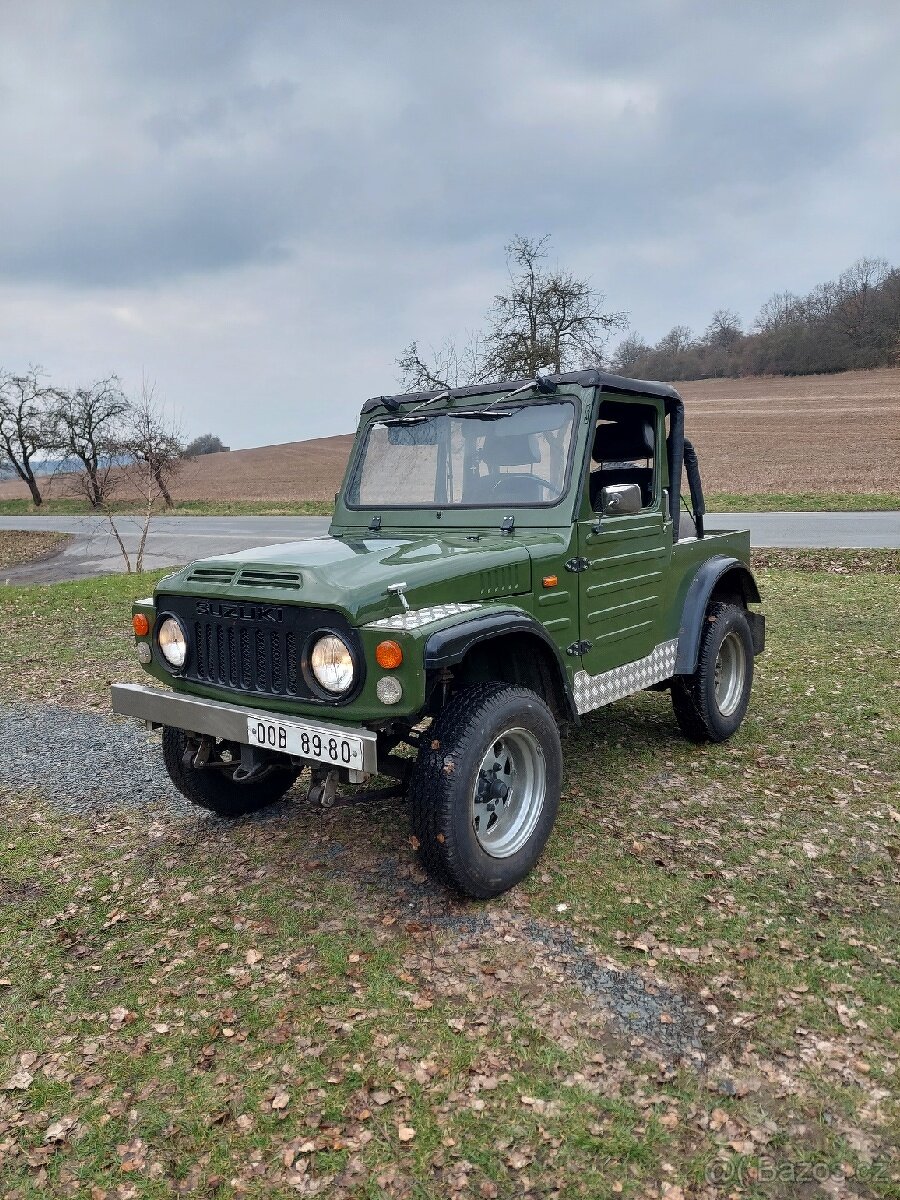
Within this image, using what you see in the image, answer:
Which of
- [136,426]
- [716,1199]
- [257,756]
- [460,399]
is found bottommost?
[716,1199]

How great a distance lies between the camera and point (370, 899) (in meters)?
4.08

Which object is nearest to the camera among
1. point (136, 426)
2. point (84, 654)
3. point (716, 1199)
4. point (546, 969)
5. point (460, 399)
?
point (716, 1199)

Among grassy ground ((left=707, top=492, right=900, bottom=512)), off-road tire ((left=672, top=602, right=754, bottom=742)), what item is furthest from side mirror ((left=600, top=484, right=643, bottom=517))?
grassy ground ((left=707, top=492, right=900, bottom=512))

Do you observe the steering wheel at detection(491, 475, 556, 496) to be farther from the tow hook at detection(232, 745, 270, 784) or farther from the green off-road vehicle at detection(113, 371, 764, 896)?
the tow hook at detection(232, 745, 270, 784)

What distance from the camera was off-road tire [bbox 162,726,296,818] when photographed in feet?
15.2

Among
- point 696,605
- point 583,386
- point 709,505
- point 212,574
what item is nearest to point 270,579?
point 212,574

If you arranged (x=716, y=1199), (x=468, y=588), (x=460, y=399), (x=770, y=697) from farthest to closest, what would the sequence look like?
(x=770, y=697)
(x=460, y=399)
(x=468, y=588)
(x=716, y=1199)

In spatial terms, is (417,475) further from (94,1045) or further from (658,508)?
(94,1045)

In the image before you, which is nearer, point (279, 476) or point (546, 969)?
point (546, 969)

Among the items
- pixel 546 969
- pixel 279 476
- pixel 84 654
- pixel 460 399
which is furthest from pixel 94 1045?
pixel 279 476

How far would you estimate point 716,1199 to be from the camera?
7.96ft

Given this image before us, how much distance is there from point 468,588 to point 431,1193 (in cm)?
228

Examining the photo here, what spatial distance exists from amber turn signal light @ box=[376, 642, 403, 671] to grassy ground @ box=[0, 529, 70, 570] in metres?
22.4

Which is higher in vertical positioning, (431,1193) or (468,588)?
(468,588)
